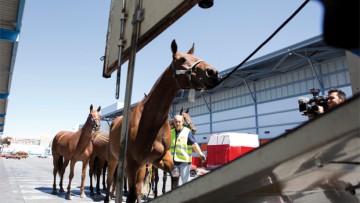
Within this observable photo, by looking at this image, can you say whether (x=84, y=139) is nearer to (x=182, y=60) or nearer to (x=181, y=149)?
(x=181, y=149)

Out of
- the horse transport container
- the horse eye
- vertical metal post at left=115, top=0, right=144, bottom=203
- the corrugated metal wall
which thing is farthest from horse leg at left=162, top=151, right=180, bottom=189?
the corrugated metal wall

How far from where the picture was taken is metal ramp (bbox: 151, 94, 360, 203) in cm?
56

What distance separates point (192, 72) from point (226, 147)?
14.2 m

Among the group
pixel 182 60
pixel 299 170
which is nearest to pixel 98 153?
pixel 182 60

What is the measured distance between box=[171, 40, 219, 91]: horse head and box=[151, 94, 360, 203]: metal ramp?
5.75ft

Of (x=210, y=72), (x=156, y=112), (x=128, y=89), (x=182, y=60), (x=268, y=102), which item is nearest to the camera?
(x=128, y=89)

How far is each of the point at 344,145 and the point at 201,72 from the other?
92.4 inches

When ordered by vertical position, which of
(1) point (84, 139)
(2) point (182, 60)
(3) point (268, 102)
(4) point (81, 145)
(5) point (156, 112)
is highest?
(3) point (268, 102)

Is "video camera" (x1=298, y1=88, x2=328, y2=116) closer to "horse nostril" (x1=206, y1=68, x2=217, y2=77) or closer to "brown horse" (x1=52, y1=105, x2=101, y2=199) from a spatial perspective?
"horse nostril" (x1=206, y1=68, x2=217, y2=77)

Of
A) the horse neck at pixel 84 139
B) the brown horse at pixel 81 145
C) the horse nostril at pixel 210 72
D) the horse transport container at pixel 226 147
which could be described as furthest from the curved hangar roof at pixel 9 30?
the horse transport container at pixel 226 147

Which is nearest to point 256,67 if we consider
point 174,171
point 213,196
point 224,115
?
point 224,115

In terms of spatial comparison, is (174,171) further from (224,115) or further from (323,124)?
(224,115)

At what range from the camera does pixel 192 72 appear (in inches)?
118

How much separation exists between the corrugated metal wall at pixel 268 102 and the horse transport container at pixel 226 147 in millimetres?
3031
